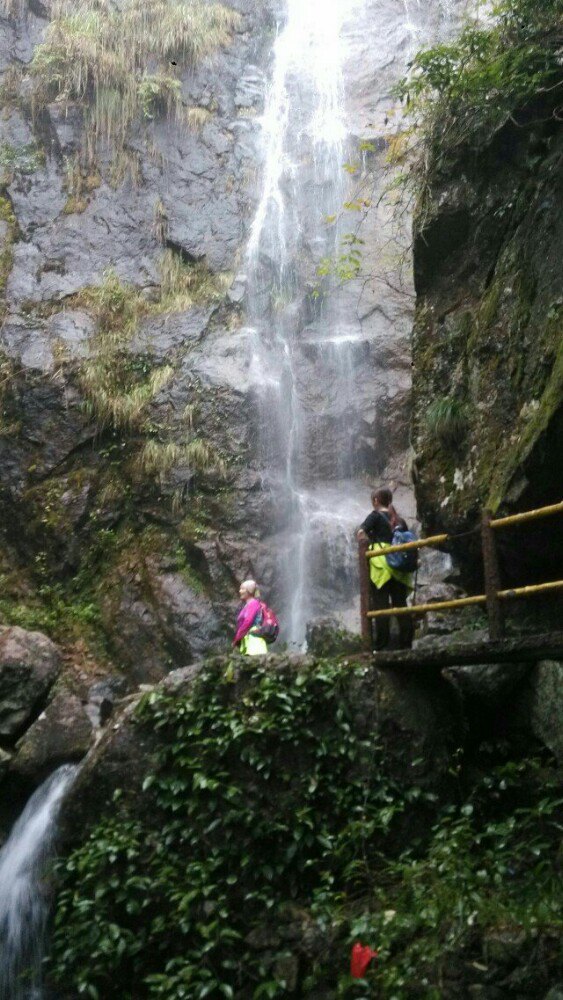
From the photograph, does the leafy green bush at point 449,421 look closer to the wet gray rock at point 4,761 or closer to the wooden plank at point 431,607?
the wooden plank at point 431,607

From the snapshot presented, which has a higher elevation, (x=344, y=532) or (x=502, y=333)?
(x=344, y=532)

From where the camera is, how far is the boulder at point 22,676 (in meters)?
10.4

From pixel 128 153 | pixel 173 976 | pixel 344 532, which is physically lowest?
pixel 173 976

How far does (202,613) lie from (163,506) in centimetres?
195

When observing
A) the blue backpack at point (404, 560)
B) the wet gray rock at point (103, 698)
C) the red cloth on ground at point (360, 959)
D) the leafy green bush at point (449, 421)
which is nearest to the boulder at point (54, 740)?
the wet gray rock at point (103, 698)

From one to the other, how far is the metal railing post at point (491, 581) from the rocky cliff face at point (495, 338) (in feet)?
1.92

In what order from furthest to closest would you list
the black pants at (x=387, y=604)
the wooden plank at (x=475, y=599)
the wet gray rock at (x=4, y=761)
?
the wet gray rock at (x=4, y=761), the black pants at (x=387, y=604), the wooden plank at (x=475, y=599)

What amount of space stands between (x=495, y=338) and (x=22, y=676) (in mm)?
6684

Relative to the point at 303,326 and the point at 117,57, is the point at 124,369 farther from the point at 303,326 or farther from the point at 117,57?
the point at 117,57

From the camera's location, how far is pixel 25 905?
24.7ft

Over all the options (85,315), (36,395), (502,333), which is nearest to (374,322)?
(85,315)

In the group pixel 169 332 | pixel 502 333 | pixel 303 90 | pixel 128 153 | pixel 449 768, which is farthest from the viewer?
pixel 303 90

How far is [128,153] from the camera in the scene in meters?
17.3

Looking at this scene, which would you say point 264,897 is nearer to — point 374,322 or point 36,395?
point 36,395
